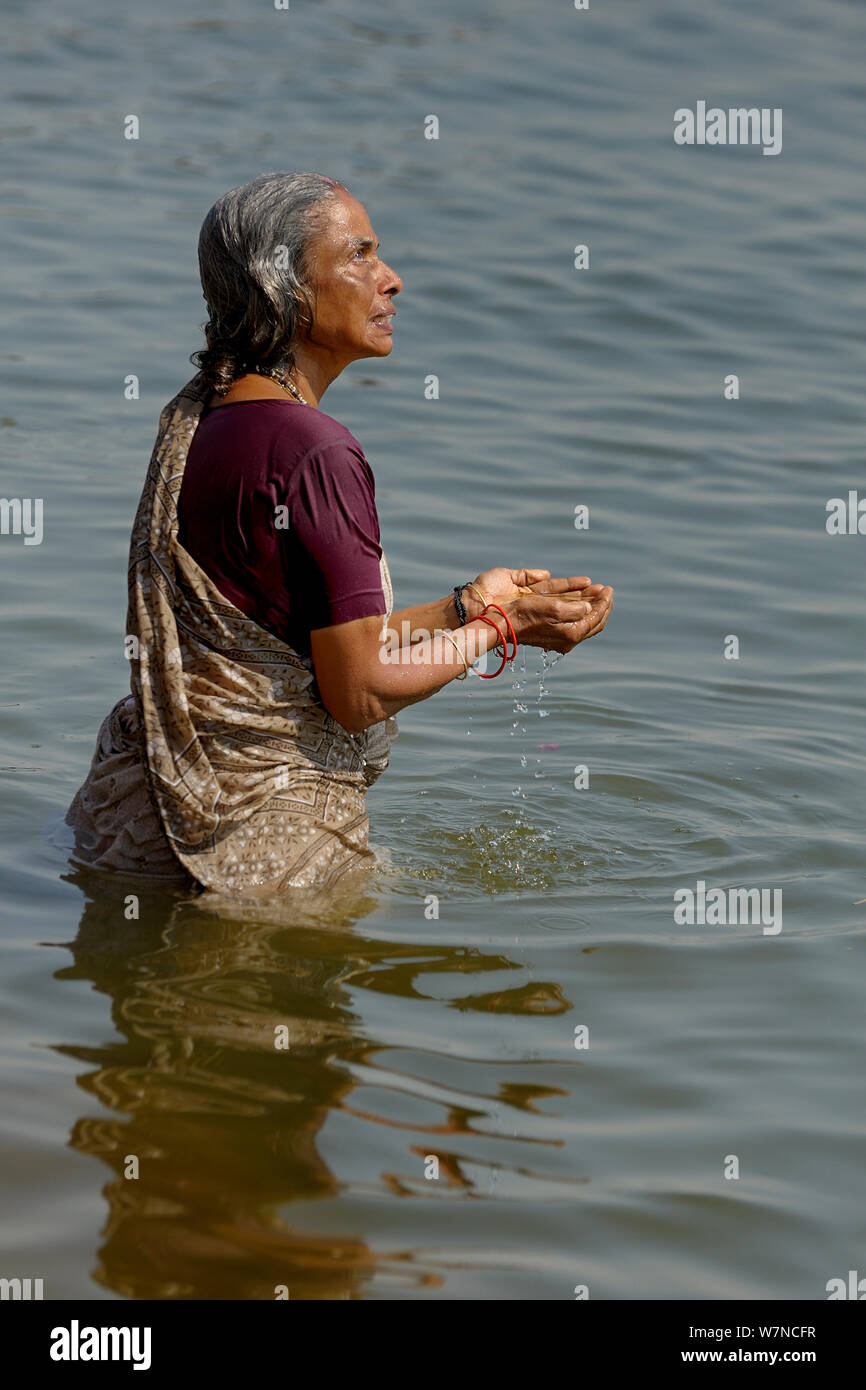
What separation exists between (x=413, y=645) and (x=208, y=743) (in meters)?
0.53

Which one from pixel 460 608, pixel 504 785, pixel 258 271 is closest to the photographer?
pixel 258 271

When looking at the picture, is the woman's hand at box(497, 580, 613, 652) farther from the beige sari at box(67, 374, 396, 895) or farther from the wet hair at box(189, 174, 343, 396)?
the wet hair at box(189, 174, 343, 396)

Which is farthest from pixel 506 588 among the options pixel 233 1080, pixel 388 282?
pixel 233 1080

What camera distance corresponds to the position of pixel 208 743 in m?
4.25

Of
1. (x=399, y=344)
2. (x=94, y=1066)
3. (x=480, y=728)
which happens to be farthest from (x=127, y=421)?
(x=94, y=1066)

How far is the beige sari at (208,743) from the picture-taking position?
4133 millimetres

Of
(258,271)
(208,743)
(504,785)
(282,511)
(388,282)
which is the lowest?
(208,743)

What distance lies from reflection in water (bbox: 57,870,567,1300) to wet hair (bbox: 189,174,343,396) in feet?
4.22

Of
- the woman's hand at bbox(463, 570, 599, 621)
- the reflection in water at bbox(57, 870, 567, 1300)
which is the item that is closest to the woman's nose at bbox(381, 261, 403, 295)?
the woman's hand at bbox(463, 570, 599, 621)

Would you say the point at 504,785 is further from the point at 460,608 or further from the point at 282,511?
the point at 282,511

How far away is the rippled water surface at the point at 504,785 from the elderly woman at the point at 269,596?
0.79ft

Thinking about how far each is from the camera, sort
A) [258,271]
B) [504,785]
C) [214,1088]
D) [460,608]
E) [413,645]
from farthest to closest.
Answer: [504,785], [460,608], [413,645], [258,271], [214,1088]
